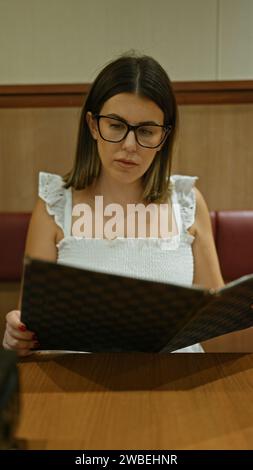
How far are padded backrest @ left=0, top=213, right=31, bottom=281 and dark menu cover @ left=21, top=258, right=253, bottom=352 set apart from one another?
2.82ft

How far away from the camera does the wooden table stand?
1.95 ft

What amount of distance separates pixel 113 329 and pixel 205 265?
2.10ft

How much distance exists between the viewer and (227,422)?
25.4 inches

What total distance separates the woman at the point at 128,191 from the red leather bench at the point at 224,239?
0.27 metres

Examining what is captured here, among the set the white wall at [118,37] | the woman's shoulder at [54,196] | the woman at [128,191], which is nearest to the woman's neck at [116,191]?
the woman at [128,191]

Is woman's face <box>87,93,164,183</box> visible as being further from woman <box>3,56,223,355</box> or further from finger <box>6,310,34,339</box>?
finger <box>6,310,34,339</box>

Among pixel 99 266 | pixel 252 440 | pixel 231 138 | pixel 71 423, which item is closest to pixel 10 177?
pixel 99 266

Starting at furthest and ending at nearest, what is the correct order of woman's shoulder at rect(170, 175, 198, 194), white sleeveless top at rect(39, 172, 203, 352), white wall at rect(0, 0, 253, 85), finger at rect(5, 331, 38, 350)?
1. white wall at rect(0, 0, 253, 85)
2. woman's shoulder at rect(170, 175, 198, 194)
3. white sleeveless top at rect(39, 172, 203, 352)
4. finger at rect(5, 331, 38, 350)

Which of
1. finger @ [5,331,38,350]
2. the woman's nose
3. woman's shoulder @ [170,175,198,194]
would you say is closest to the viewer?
finger @ [5,331,38,350]

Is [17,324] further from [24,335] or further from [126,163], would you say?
[126,163]

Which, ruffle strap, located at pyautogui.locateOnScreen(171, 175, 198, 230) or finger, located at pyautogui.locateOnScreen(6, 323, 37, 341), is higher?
ruffle strap, located at pyautogui.locateOnScreen(171, 175, 198, 230)

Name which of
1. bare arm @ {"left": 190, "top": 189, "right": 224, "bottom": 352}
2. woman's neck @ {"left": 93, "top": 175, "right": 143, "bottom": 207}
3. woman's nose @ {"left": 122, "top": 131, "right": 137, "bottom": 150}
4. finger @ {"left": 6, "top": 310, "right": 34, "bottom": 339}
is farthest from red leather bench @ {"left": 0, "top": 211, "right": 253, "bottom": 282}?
finger @ {"left": 6, "top": 310, "right": 34, "bottom": 339}

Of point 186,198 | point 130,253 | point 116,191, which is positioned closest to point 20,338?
point 130,253

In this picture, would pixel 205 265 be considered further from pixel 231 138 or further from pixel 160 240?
pixel 231 138
